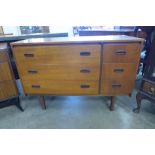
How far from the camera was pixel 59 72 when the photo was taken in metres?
1.41

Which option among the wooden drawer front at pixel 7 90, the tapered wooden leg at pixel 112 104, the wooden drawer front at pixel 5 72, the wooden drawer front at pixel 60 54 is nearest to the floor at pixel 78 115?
the tapered wooden leg at pixel 112 104

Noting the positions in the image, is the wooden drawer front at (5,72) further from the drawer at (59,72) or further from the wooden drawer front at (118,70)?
the wooden drawer front at (118,70)

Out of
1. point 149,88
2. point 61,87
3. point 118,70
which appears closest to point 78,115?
point 61,87

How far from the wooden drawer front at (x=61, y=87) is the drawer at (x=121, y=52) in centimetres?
31

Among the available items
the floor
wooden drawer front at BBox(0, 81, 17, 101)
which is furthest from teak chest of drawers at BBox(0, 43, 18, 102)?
the floor

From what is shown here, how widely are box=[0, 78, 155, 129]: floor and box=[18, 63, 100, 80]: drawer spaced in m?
0.49

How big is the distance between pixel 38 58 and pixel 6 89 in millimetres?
588

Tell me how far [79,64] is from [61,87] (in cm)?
34

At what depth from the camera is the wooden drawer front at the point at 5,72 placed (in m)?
1.47

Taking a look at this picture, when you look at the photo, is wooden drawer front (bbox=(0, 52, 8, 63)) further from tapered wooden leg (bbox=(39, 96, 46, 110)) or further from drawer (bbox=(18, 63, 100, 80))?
tapered wooden leg (bbox=(39, 96, 46, 110))

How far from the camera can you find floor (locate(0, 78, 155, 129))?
1477 mm

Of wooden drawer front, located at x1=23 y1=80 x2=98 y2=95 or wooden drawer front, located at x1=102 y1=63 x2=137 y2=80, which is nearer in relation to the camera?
wooden drawer front, located at x1=102 y1=63 x2=137 y2=80
